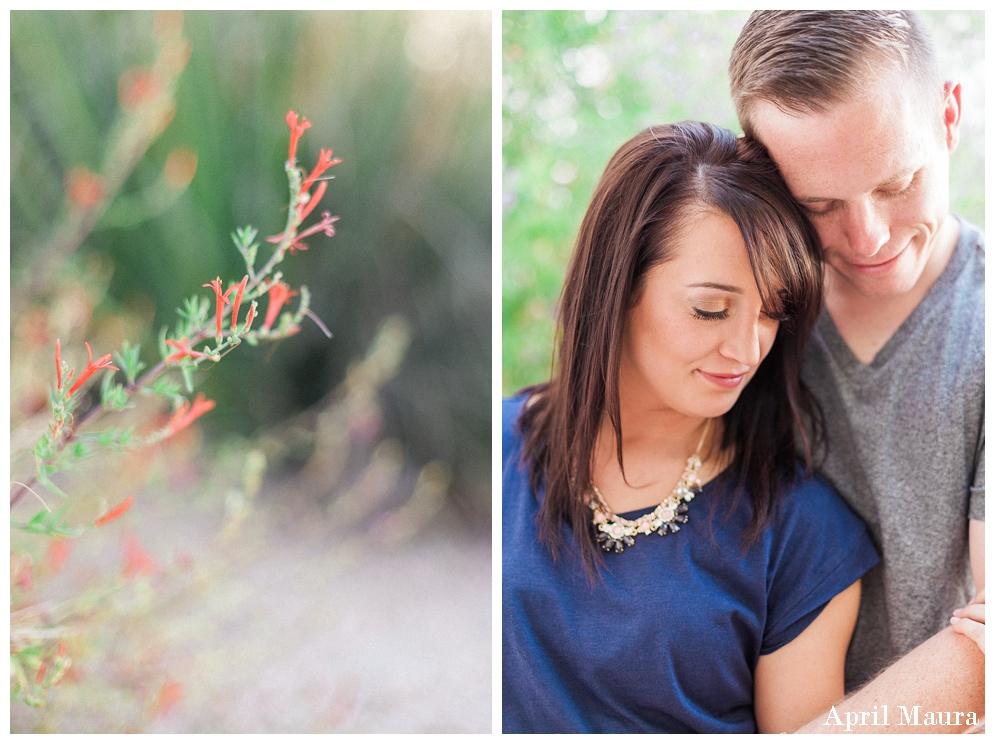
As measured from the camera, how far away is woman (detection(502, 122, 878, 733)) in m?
0.86

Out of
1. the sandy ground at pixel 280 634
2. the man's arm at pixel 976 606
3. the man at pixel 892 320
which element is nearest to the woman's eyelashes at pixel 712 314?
the man at pixel 892 320

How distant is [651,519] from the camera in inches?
37.3

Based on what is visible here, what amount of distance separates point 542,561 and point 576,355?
0.28 m

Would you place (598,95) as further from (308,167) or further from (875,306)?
(308,167)

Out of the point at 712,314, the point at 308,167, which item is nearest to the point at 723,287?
the point at 712,314

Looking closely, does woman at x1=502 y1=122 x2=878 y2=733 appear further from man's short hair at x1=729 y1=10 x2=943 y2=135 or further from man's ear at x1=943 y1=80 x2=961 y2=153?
man's ear at x1=943 y1=80 x2=961 y2=153

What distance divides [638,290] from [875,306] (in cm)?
33

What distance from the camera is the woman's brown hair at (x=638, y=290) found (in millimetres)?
847

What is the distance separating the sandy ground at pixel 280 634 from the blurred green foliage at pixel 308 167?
213 millimetres

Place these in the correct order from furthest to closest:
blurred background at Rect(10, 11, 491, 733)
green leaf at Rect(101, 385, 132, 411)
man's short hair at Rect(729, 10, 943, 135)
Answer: blurred background at Rect(10, 11, 491, 733)
man's short hair at Rect(729, 10, 943, 135)
green leaf at Rect(101, 385, 132, 411)

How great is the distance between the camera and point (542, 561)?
962mm

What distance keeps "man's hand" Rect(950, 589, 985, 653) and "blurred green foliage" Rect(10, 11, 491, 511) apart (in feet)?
2.85

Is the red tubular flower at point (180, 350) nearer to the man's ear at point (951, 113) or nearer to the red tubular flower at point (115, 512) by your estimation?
the red tubular flower at point (115, 512)

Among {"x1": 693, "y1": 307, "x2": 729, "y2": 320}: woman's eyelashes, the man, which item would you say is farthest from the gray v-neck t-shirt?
{"x1": 693, "y1": 307, "x2": 729, "y2": 320}: woman's eyelashes
